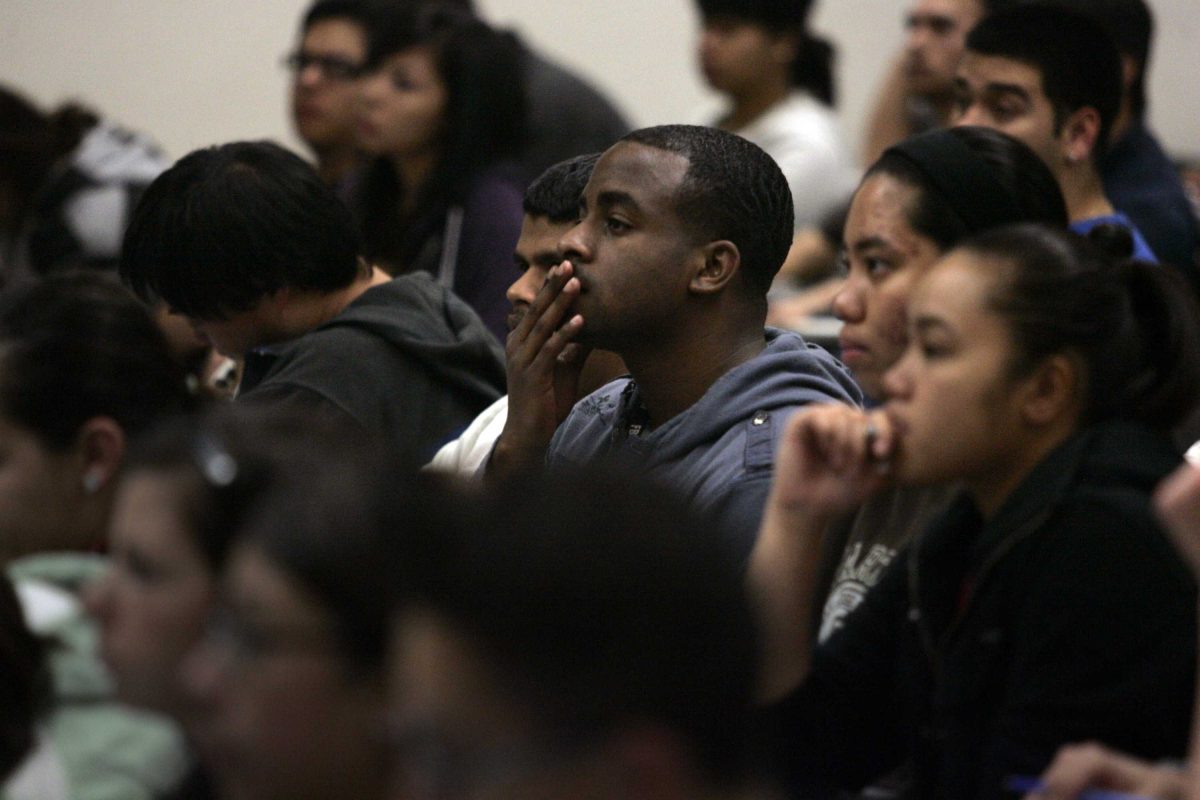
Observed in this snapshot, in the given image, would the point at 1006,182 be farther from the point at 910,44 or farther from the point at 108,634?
the point at 910,44

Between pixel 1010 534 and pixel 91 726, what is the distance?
909mm

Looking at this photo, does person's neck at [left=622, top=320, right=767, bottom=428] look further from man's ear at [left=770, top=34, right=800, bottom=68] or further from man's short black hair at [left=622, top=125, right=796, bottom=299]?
man's ear at [left=770, top=34, right=800, bottom=68]

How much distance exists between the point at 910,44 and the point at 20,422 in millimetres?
3204

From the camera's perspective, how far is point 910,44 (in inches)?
188

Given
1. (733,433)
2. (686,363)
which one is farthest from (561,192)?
(733,433)

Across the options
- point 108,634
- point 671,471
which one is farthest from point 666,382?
point 108,634

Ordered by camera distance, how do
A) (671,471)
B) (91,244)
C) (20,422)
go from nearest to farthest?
(20,422) < (671,471) < (91,244)

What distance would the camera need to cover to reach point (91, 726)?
1753mm

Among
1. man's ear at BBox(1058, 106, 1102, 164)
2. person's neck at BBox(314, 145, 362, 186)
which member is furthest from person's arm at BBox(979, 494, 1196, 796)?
person's neck at BBox(314, 145, 362, 186)

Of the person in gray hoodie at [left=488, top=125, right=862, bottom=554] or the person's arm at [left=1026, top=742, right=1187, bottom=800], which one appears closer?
the person's arm at [left=1026, top=742, right=1187, bottom=800]

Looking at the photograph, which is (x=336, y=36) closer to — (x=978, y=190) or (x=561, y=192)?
(x=561, y=192)

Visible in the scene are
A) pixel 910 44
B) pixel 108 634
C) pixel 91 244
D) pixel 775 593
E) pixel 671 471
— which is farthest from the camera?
pixel 910 44

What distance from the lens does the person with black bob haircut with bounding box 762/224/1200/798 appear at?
1.65 m

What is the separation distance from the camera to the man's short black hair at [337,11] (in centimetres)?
445
